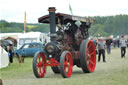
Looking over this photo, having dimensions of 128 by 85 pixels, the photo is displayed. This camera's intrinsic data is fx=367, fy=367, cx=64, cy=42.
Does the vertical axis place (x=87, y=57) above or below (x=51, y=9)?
below

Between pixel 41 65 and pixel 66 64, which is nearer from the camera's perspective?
pixel 66 64

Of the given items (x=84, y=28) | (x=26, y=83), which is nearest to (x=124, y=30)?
(x=84, y=28)

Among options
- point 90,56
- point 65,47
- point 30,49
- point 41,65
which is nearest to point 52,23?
point 65,47

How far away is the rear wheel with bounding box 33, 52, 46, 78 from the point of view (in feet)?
39.0

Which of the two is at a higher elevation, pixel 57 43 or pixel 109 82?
pixel 57 43

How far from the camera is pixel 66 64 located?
1202cm

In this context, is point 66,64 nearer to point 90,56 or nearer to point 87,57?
point 87,57

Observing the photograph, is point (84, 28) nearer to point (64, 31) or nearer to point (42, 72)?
point (64, 31)

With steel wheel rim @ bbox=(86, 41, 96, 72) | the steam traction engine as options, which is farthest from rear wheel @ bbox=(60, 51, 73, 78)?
steel wheel rim @ bbox=(86, 41, 96, 72)

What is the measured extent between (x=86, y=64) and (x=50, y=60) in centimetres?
145

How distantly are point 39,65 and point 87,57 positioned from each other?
Result: 221cm

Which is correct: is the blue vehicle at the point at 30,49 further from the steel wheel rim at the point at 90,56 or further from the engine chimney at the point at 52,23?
the engine chimney at the point at 52,23

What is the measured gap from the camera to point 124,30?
69.5 meters

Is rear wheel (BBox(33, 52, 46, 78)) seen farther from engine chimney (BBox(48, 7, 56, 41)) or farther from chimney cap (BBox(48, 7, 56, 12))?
chimney cap (BBox(48, 7, 56, 12))
